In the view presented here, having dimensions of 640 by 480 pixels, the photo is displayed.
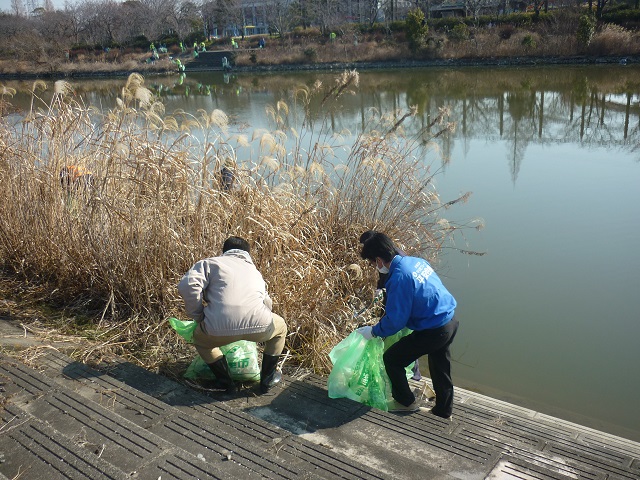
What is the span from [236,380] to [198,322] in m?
0.51

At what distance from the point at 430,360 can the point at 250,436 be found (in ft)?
3.74

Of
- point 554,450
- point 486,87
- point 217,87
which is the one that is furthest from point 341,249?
point 217,87

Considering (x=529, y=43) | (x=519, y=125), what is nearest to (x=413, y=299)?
(x=519, y=125)

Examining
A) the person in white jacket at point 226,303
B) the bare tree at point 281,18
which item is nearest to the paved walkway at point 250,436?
the person in white jacket at point 226,303

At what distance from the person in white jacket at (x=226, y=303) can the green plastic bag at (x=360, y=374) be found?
0.39m

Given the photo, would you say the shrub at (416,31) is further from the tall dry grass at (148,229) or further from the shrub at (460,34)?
the tall dry grass at (148,229)

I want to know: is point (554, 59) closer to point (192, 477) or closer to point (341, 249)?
point (341, 249)

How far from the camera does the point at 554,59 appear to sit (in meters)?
24.4

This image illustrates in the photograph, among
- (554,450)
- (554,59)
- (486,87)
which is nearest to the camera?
(554,450)

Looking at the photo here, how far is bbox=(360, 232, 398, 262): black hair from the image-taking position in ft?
10.5

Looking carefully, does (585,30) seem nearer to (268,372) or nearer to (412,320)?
(412,320)

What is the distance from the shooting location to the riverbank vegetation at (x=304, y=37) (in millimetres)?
25672

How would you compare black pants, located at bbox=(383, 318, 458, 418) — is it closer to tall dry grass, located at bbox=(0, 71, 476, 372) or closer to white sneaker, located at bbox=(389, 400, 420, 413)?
white sneaker, located at bbox=(389, 400, 420, 413)

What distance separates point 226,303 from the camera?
9.93ft
